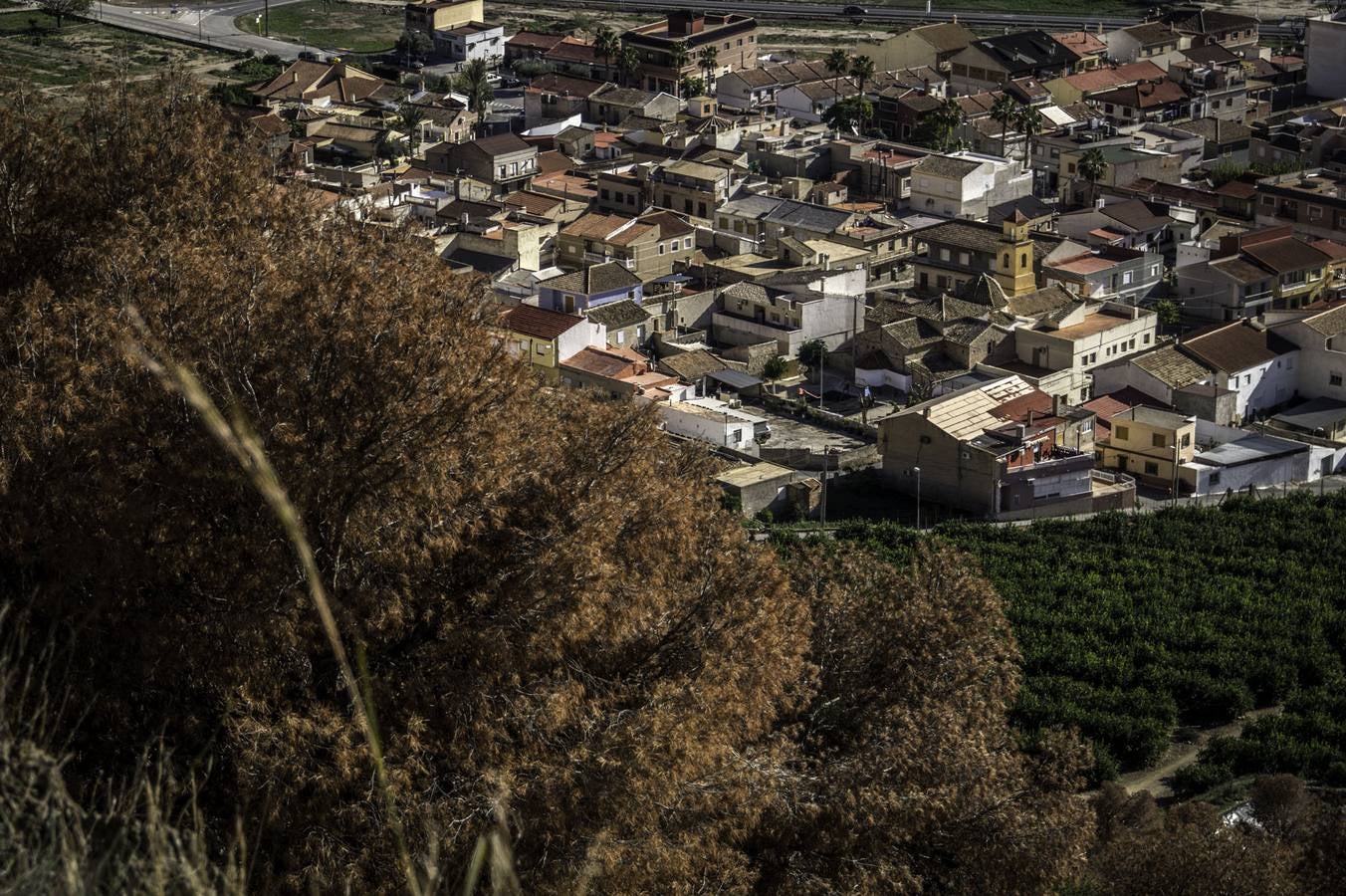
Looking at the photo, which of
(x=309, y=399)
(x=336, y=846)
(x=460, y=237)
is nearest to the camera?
(x=336, y=846)

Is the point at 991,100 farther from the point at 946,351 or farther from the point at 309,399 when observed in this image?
the point at 309,399

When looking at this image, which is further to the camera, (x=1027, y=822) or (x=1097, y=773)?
(x=1097, y=773)

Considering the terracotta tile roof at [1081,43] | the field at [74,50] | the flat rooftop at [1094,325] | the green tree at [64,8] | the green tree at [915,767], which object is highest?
the green tree at [915,767]

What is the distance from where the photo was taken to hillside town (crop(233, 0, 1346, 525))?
75.4ft

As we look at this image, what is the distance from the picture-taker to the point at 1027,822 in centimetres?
870

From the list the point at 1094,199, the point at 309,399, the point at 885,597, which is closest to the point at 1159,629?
the point at 885,597

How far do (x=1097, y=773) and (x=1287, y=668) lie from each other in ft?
10.2

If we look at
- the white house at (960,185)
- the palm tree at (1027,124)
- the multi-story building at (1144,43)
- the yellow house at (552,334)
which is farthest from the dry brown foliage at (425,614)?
the multi-story building at (1144,43)

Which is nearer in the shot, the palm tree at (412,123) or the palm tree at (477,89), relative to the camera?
the palm tree at (412,123)

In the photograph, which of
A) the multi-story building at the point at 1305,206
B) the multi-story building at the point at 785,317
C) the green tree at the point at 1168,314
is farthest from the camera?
the multi-story building at the point at 1305,206

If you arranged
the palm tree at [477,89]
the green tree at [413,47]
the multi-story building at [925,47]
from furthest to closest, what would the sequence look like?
the green tree at [413,47]
the multi-story building at [925,47]
the palm tree at [477,89]

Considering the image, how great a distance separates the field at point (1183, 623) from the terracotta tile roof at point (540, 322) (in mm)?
5545

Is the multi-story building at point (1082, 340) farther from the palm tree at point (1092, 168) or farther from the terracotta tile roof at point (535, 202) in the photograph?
the terracotta tile roof at point (535, 202)

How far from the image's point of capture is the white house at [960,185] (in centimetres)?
3291
